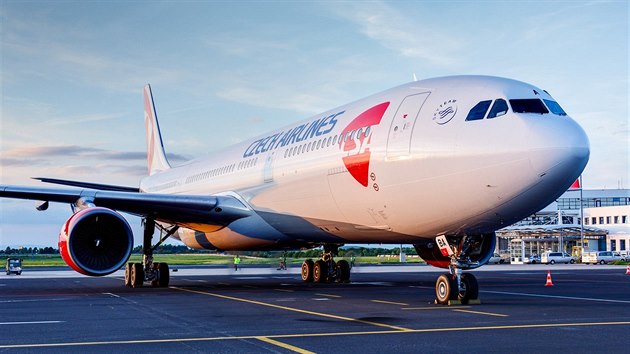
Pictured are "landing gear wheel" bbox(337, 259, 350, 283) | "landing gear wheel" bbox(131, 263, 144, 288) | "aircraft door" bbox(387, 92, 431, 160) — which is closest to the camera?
"aircraft door" bbox(387, 92, 431, 160)

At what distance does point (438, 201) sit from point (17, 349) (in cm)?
806

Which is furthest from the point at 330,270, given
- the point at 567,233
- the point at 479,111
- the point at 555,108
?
the point at 567,233

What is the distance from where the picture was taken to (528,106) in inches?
550

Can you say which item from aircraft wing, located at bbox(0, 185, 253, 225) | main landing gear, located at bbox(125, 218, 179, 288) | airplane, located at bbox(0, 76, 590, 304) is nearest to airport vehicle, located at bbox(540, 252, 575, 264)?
airplane, located at bbox(0, 76, 590, 304)

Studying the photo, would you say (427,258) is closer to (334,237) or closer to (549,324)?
(334,237)

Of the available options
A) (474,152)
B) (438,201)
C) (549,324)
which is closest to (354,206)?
(438,201)

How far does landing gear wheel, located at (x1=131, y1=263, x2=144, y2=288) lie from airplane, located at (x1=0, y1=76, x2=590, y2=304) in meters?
0.03

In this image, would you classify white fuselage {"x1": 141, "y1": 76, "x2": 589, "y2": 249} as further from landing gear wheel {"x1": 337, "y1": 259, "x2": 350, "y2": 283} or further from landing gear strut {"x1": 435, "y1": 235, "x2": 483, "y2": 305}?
landing gear wheel {"x1": 337, "y1": 259, "x2": 350, "y2": 283}

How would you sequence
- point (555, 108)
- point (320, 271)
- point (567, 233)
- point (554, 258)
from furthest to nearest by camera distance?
point (567, 233), point (554, 258), point (320, 271), point (555, 108)

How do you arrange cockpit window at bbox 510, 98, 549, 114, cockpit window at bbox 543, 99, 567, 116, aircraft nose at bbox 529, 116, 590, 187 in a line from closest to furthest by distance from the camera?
1. aircraft nose at bbox 529, 116, 590, 187
2. cockpit window at bbox 510, 98, 549, 114
3. cockpit window at bbox 543, 99, 567, 116

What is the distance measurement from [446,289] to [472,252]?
8.65ft

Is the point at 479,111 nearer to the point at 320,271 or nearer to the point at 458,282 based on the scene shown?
the point at 458,282

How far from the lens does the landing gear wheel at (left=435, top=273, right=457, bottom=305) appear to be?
15.2 m

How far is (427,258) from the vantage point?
66.1 ft
